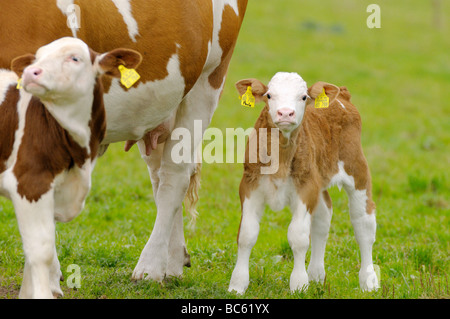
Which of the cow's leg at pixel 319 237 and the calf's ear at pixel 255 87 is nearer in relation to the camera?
the calf's ear at pixel 255 87

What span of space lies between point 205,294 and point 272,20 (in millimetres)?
21754

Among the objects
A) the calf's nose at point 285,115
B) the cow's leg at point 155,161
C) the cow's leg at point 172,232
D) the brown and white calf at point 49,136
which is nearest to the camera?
the brown and white calf at point 49,136

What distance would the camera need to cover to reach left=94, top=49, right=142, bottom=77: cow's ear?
446 centimetres

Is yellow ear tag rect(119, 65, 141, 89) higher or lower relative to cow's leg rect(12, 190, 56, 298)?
higher

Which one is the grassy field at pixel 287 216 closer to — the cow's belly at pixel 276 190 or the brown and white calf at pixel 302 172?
the brown and white calf at pixel 302 172

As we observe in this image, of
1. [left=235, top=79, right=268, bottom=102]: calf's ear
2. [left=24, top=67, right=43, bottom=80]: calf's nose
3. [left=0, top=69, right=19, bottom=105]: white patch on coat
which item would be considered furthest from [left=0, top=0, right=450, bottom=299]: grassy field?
[left=24, top=67, right=43, bottom=80]: calf's nose

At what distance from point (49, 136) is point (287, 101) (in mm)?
1711

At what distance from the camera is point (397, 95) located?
59.9 ft

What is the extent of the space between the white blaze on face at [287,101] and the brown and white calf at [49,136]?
46.0 inches

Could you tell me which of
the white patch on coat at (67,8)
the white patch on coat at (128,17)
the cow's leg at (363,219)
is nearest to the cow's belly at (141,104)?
the white patch on coat at (128,17)

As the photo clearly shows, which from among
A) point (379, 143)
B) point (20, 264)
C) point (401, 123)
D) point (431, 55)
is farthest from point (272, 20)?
point (20, 264)

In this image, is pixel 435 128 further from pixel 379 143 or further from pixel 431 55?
pixel 431 55

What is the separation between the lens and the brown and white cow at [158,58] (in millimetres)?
4855

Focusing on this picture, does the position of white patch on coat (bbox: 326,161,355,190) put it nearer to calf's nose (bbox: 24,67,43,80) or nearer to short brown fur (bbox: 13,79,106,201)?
short brown fur (bbox: 13,79,106,201)
